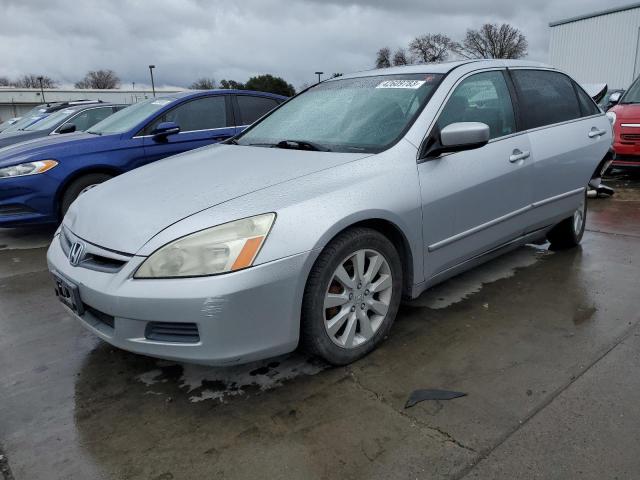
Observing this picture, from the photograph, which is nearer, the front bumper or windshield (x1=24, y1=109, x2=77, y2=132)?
the front bumper

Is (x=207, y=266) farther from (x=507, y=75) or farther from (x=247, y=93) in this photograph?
(x=247, y=93)

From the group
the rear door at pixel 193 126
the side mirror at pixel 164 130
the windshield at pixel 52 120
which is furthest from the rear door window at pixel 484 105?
the windshield at pixel 52 120

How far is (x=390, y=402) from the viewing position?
231cm

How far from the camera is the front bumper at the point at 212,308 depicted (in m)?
2.10

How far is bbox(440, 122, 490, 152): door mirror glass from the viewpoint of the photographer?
2758 mm

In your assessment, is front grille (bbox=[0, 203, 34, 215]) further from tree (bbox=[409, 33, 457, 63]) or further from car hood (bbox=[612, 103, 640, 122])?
tree (bbox=[409, 33, 457, 63])

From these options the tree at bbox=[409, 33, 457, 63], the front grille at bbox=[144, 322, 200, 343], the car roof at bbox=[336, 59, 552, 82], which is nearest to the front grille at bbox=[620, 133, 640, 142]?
the car roof at bbox=[336, 59, 552, 82]

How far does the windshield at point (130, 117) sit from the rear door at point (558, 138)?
156 inches

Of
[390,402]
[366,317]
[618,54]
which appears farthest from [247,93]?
[618,54]

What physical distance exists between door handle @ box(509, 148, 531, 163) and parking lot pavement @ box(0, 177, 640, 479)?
0.92 meters

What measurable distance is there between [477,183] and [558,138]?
113 centimetres

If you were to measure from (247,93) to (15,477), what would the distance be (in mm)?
5231

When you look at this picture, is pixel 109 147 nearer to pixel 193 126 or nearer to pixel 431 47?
pixel 193 126

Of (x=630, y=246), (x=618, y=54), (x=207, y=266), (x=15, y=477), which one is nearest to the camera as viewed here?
(x=15, y=477)
